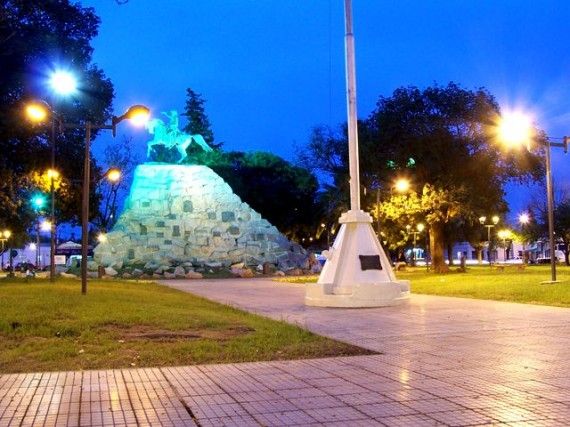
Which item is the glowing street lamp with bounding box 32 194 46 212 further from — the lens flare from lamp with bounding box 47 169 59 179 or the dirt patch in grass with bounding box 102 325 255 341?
the dirt patch in grass with bounding box 102 325 255 341

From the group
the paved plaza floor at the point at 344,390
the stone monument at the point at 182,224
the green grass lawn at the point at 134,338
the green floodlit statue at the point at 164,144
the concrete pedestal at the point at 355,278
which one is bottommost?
the paved plaza floor at the point at 344,390

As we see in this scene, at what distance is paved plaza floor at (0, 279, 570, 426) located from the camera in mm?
5863

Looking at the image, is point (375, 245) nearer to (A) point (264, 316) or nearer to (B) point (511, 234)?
(A) point (264, 316)

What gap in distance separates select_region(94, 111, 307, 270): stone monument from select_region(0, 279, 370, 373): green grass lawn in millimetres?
31022

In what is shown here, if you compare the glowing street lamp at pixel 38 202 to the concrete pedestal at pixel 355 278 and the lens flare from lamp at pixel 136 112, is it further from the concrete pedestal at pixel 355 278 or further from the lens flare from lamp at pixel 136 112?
the concrete pedestal at pixel 355 278

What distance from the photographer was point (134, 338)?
10.8 metres

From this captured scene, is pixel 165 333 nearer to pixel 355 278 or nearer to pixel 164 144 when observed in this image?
pixel 355 278

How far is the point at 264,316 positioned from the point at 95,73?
24.3 metres

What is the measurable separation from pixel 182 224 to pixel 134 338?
37.1 meters

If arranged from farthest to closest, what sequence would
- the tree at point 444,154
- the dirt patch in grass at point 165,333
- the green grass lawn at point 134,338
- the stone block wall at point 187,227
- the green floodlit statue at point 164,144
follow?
the green floodlit statue at point 164,144, the stone block wall at point 187,227, the tree at point 444,154, the dirt patch in grass at point 165,333, the green grass lawn at point 134,338

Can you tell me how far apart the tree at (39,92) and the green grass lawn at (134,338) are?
14145mm

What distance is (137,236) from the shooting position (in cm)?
4625

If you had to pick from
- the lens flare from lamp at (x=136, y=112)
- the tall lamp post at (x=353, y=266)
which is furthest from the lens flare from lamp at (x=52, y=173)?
the tall lamp post at (x=353, y=266)

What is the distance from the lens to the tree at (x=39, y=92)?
87.1 feet
